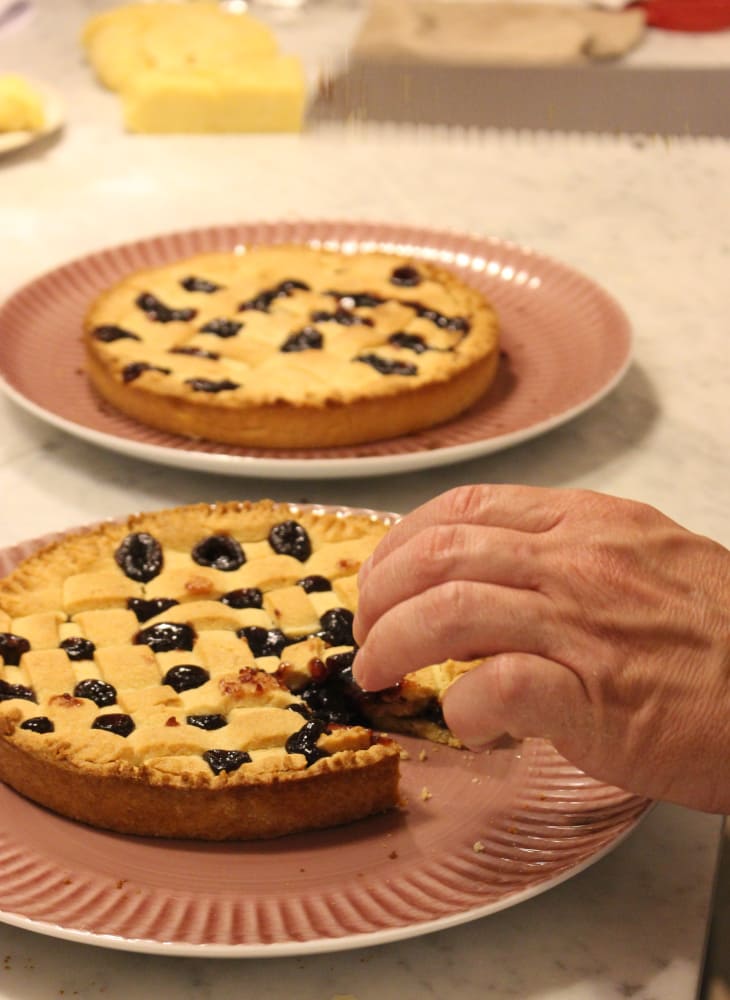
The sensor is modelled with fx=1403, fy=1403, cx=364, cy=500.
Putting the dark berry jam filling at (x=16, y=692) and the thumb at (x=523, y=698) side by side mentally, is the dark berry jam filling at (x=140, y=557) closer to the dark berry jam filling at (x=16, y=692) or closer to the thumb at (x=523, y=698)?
the dark berry jam filling at (x=16, y=692)

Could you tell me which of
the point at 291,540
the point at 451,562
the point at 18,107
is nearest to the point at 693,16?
the point at 18,107

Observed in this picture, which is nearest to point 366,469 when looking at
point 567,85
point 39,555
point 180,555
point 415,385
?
point 415,385

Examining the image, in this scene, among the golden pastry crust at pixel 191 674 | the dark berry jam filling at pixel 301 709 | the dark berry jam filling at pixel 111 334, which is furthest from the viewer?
the dark berry jam filling at pixel 111 334

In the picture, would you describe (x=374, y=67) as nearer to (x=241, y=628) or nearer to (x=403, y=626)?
(x=241, y=628)

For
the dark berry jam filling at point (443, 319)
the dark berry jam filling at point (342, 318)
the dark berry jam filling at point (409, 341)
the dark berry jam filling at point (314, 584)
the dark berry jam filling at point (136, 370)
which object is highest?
the dark berry jam filling at point (314, 584)

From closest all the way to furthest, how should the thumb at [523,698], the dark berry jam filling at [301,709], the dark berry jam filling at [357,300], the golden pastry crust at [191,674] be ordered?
the thumb at [523,698], the golden pastry crust at [191,674], the dark berry jam filling at [301,709], the dark berry jam filling at [357,300]

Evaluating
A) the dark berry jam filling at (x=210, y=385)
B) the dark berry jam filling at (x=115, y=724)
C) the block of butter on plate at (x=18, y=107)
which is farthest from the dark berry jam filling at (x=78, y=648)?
the block of butter on plate at (x=18, y=107)

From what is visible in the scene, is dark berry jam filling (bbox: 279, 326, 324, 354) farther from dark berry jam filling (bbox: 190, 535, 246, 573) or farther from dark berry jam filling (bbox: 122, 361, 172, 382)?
dark berry jam filling (bbox: 190, 535, 246, 573)

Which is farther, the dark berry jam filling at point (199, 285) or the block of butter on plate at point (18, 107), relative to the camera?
the block of butter on plate at point (18, 107)

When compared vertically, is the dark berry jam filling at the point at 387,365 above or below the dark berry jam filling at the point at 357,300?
above
